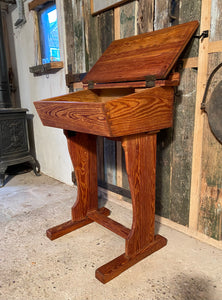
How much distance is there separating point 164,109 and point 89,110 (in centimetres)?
48

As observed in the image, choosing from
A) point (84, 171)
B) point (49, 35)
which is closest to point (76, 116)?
point (84, 171)

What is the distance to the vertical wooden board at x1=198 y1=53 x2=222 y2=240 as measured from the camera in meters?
1.56

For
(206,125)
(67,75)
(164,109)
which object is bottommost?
(206,125)

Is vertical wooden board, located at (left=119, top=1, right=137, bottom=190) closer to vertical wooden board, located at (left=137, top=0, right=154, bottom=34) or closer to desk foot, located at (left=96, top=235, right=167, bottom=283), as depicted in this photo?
vertical wooden board, located at (left=137, top=0, right=154, bottom=34)

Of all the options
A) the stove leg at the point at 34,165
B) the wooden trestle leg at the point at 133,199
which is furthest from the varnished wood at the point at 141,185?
the stove leg at the point at 34,165

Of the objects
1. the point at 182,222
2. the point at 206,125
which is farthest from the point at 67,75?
Result: the point at 182,222

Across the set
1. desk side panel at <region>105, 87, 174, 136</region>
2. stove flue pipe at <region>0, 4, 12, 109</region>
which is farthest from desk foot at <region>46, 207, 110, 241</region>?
stove flue pipe at <region>0, 4, 12, 109</region>

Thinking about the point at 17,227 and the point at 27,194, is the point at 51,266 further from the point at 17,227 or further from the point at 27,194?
the point at 27,194

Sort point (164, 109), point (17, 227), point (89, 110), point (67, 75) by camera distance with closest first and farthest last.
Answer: point (89, 110) → point (164, 109) → point (17, 227) → point (67, 75)

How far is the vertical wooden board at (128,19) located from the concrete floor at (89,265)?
1.46 m

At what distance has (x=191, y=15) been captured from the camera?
1.52 m

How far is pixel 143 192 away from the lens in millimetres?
1559

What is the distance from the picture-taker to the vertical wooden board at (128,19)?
1.83m

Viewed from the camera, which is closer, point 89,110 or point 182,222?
point 89,110
